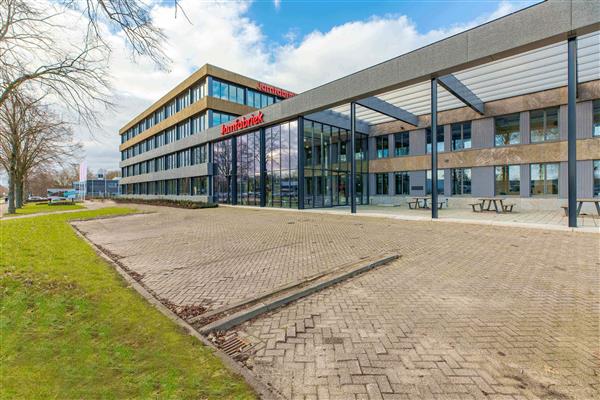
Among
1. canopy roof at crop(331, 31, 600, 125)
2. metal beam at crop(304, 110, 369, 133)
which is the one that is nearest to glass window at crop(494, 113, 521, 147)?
canopy roof at crop(331, 31, 600, 125)

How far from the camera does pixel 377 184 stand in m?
27.7

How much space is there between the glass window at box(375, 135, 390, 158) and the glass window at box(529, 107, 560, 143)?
1081 cm

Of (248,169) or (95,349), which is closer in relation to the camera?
(95,349)

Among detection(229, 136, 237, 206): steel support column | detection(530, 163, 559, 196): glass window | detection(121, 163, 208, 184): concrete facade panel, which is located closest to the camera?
detection(530, 163, 559, 196): glass window

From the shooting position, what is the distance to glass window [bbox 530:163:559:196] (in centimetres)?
1769

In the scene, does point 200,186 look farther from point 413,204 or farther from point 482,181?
point 482,181

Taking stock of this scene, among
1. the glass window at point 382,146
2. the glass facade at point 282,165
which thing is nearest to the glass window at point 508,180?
the glass window at point 382,146

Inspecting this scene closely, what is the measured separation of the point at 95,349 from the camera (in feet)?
10.00

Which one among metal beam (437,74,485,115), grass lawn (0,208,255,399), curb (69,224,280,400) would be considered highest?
metal beam (437,74,485,115)

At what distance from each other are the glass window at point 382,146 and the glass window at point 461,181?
6.44 meters

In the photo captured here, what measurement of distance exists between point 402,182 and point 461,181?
16.4 ft

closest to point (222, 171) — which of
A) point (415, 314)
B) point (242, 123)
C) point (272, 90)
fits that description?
point (242, 123)

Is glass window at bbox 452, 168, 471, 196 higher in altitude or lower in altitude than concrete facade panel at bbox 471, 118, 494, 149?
lower

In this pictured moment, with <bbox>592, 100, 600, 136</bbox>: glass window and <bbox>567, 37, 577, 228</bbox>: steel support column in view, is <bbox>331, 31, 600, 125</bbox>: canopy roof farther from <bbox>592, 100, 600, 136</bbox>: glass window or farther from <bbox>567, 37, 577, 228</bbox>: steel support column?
<bbox>592, 100, 600, 136</bbox>: glass window
